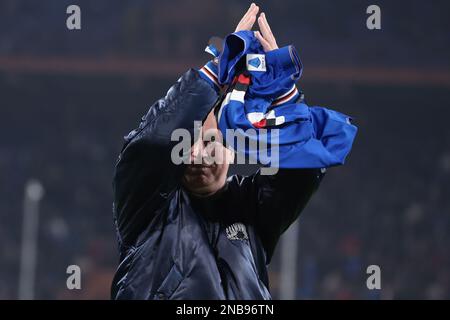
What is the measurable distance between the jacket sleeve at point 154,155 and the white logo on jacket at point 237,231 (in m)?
0.19

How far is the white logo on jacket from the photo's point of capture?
7.40 ft

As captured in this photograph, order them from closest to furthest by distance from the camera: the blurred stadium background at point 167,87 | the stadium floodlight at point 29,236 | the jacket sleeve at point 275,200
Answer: the jacket sleeve at point 275,200, the stadium floodlight at point 29,236, the blurred stadium background at point 167,87

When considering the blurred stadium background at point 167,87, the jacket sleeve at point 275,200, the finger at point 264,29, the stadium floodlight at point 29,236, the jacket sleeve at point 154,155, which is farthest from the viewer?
the blurred stadium background at point 167,87

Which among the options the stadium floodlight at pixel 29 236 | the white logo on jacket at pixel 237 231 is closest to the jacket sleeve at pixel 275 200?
the white logo on jacket at pixel 237 231

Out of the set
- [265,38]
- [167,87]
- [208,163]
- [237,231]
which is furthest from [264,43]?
[167,87]

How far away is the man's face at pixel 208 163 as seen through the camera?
221 cm

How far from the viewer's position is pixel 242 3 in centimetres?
1124

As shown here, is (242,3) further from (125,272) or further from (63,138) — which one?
(125,272)

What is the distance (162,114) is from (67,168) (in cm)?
995

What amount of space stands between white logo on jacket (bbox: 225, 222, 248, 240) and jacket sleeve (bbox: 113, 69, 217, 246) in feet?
0.64

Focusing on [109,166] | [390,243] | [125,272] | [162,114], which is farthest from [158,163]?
[109,166]

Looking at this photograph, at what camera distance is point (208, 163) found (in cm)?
226

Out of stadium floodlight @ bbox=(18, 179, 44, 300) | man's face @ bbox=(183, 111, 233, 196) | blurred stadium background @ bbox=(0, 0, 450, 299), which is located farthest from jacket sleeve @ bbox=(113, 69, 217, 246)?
blurred stadium background @ bbox=(0, 0, 450, 299)

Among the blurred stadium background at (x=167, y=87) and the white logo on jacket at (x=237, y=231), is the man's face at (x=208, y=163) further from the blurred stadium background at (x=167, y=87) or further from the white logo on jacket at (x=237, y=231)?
the blurred stadium background at (x=167, y=87)
